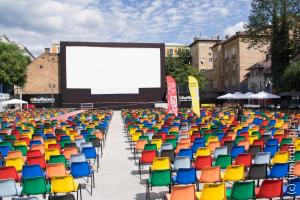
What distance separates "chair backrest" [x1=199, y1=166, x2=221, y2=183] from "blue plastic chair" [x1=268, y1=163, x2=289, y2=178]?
1.13 meters

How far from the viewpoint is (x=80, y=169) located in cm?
770

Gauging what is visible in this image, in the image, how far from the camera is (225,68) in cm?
6206

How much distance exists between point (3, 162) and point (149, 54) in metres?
39.2

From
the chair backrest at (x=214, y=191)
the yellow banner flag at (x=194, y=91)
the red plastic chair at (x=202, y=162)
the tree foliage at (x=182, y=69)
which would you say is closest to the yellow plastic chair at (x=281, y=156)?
the red plastic chair at (x=202, y=162)

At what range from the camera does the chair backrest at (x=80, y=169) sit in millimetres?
7660

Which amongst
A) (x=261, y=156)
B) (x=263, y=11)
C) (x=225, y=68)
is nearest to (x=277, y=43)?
(x=263, y=11)

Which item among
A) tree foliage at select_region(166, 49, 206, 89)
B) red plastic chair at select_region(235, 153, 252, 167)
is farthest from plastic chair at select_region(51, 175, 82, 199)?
tree foliage at select_region(166, 49, 206, 89)

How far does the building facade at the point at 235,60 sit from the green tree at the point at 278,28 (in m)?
9.94

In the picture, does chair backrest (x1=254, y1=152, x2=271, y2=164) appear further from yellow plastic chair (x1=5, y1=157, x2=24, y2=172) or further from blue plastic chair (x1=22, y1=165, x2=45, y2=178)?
yellow plastic chair (x1=5, y1=157, x2=24, y2=172)

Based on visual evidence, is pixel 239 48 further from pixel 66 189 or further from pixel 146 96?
pixel 66 189

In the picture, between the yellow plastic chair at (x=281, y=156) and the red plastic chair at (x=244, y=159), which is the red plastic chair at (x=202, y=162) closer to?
the red plastic chair at (x=244, y=159)

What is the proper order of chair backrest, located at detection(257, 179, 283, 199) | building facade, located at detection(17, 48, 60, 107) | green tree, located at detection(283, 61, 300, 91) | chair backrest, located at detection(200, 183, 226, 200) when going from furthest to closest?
building facade, located at detection(17, 48, 60, 107)
green tree, located at detection(283, 61, 300, 91)
chair backrest, located at detection(257, 179, 283, 199)
chair backrest, located at detection(200, 183, 226, 200)

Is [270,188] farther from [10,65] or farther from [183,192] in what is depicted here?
[10,65]

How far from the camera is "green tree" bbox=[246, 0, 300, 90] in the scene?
37562mm
